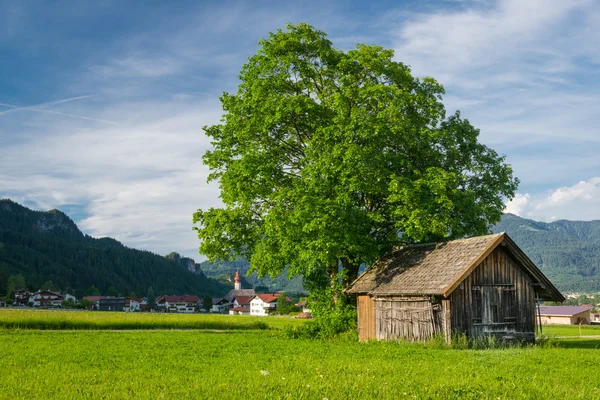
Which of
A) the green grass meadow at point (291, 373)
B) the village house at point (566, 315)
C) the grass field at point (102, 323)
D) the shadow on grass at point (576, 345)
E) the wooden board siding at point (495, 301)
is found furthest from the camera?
the village house at point (566, 315)

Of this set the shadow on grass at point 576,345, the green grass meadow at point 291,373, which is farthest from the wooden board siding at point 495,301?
the shadow on grass at point 576,345

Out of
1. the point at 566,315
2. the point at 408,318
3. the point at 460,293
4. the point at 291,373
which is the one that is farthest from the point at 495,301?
the point at 566,315

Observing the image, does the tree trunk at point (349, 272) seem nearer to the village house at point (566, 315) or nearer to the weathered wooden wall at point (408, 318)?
the weathered wooden wall at point (408, 318)

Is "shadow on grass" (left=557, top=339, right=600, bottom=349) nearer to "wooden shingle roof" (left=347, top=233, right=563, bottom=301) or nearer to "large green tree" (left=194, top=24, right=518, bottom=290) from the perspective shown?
"wooden shingle roof" (left=347, top=233, right=563, bottom=301)

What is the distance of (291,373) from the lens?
60.4 feet

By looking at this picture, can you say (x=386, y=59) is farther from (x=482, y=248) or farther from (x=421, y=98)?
(x=482, y=248)

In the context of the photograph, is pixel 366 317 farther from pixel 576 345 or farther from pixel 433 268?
pixel 576 345

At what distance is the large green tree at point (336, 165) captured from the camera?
34.1 metres

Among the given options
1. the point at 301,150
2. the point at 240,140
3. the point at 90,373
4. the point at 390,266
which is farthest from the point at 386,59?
the point at 90,373

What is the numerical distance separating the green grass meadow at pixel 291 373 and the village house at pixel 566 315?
116m

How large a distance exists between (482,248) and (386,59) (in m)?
14.2

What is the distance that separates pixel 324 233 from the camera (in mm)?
33125

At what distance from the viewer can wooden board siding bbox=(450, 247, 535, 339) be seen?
31.6 meters

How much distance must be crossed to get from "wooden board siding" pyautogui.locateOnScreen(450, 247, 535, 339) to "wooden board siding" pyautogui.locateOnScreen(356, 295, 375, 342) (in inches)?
239
